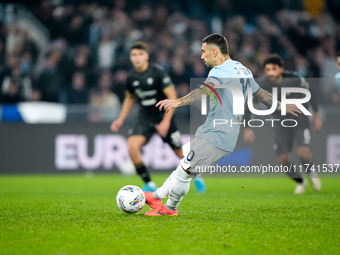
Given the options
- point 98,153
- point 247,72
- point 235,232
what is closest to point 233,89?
point 247,72

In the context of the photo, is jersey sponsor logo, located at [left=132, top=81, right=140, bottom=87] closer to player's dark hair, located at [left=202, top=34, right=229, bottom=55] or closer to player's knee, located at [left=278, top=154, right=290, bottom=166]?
player's knee, located at [left=278, top=154, right=290, bottom=166]

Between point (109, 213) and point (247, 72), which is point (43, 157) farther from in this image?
point (247, 72)

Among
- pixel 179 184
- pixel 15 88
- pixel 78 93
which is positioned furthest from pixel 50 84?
pixel 179 184

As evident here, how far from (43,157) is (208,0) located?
8343mm

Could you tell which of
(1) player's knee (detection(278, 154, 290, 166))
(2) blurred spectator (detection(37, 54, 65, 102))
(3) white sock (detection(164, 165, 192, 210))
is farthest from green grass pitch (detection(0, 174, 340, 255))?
(2) blurred spectator (detection(37, 54, 65, 102))

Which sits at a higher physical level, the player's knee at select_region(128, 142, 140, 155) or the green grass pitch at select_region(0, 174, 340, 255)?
the player's knee at select_region(128, 142, 140, 155)

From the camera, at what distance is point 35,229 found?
535cm

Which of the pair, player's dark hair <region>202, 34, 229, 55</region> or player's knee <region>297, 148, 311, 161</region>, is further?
player's knee <region>297, 148, 311, 161</region>

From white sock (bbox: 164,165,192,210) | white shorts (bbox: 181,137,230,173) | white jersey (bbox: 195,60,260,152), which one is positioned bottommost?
white sock (bbox: 164,165,192,210)

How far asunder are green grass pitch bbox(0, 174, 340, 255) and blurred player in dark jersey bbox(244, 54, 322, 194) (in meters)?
1.19

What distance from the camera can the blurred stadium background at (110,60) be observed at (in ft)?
46.1

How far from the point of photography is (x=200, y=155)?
576 cm

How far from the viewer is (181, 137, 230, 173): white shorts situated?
5.77 m

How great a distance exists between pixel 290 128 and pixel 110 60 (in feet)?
25.2
